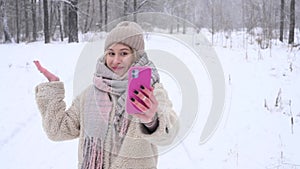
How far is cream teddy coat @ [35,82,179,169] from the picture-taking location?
1.41m

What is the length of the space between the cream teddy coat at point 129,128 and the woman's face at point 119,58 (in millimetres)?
134

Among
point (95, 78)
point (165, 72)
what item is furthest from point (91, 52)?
point (165, 72)

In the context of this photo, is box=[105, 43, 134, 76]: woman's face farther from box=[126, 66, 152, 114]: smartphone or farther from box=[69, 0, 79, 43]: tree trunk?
box=[69, 0, 79, 43]: tree trunk

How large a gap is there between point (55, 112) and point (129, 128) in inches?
16.5

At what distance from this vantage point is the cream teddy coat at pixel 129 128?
1411mm

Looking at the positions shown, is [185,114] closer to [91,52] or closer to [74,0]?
[91,52]

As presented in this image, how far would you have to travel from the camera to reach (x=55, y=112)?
171 cm

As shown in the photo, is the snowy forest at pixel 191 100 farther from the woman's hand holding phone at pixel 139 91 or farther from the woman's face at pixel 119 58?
the woman's hand holding phone at pixel 139 91

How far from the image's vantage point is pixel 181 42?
→ 144cm

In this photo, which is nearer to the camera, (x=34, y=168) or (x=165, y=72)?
(x=165, y=72)

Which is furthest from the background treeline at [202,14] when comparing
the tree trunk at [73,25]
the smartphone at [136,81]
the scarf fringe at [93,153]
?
the scarf fringe at [93,153]

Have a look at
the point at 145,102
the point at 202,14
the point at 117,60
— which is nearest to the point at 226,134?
the point at 202,14

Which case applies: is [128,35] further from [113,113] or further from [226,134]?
[226,134]

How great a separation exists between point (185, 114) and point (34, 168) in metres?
2.77
